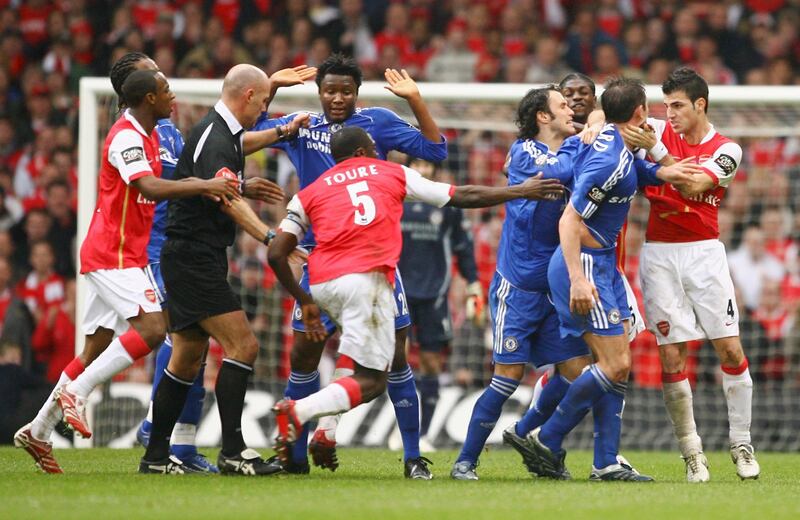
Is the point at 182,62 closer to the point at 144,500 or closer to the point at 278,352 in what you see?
the point at 278,352

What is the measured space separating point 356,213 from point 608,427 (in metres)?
2.10

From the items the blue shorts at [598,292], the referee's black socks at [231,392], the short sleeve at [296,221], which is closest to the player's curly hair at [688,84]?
the blue shorts at [598,292]

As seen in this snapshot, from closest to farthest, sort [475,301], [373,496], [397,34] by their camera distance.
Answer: [373,496] < [475,301] < [397,34]

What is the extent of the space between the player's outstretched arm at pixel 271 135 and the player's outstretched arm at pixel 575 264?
1.86 meters

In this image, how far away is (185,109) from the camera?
1278 cm

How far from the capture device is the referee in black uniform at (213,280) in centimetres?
785

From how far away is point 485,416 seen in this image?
8.20m

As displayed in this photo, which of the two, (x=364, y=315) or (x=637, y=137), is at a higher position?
(x=637, y=137)

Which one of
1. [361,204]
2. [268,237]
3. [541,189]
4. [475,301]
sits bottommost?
[475,301]

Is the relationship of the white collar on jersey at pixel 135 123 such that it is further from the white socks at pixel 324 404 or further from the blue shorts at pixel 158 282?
the white socks at pixel 324 404

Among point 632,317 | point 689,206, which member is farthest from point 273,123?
point 689,206

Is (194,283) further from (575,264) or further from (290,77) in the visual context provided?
(575,264)

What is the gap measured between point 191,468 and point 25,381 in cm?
360

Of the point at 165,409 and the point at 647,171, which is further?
the point at 647,171
